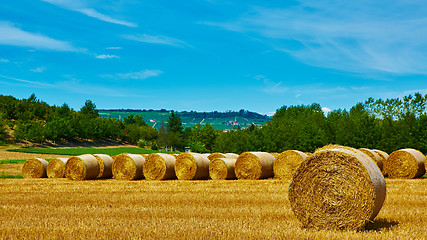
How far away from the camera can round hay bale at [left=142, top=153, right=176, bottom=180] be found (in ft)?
68.6

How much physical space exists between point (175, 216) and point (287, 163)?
12344 millimetres

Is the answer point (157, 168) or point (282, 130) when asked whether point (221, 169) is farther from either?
point (282, 130)

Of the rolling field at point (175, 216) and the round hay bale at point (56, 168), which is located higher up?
the round hay bale at point (56, 168)

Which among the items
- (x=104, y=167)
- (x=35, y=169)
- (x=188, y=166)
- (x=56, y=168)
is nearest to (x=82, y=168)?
(x=104, y=167)

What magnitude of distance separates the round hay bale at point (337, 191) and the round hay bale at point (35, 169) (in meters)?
18.6

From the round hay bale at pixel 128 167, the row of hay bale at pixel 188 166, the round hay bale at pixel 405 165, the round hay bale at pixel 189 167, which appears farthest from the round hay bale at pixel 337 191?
the round hay bale at pixel 405 165

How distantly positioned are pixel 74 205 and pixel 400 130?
1331 inches

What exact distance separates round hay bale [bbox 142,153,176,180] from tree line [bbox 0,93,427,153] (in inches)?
980

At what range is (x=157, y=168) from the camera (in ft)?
69.1

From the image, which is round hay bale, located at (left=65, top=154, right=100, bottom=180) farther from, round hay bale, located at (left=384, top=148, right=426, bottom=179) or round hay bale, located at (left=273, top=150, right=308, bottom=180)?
round hay bale, located at (left=384, top=148, right=426, bottom=179)

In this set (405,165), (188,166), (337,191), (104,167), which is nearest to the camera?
(337,191)

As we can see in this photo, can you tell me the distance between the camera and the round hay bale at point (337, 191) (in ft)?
27.8

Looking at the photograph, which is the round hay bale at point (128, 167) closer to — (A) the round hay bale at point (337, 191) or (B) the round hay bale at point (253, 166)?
(B) the round hay bale at point (253, 166)

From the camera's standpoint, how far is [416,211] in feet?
34.0
